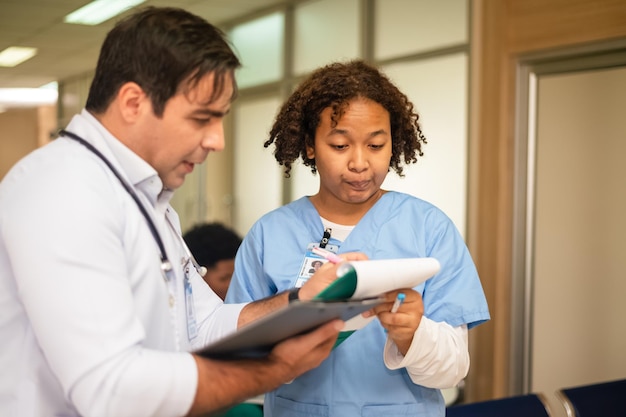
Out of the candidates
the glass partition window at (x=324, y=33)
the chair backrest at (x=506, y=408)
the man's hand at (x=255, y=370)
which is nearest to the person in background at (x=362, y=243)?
the chair backrest at (x=506, y=408)

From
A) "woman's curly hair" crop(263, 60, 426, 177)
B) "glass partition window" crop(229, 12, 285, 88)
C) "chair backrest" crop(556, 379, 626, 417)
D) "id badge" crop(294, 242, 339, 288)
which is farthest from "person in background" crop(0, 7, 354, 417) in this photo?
"glass partition window" crop(229, 12, 285, 88)

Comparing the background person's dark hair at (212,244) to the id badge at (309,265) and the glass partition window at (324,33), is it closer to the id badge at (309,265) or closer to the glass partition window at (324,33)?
the id badge at (309,265)

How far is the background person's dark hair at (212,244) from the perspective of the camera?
2.88 meters

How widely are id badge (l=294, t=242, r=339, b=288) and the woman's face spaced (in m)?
0.14

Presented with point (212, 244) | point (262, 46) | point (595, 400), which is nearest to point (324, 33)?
point (262, 46)

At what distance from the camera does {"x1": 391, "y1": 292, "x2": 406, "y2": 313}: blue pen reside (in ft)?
4.42

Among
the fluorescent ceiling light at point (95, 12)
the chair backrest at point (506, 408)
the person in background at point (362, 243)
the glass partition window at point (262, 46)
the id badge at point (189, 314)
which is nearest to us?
the id badge at point (189, 314)

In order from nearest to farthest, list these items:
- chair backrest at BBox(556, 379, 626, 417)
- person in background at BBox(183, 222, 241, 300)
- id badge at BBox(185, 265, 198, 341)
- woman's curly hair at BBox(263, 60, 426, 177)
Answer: id badge at BBox(185, 265, 198, 341)
woman's curly hair at BBox(263, 60, 426, 177)
chair backrest at BBox(556, 379, 626, 417)
person in background at BBox(183, 222, 241, 300)

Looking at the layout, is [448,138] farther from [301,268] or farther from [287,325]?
[287,325]

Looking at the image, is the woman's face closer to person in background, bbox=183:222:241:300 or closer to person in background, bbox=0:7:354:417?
person in background, bbox=0:7:354:417

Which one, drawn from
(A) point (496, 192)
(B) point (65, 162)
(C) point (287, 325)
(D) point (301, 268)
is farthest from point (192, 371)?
(A) point (496, 192)

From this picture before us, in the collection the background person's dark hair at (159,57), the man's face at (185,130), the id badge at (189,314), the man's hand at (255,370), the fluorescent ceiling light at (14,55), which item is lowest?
the man's hand at (255,370)

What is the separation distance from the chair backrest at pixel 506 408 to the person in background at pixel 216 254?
1223mm

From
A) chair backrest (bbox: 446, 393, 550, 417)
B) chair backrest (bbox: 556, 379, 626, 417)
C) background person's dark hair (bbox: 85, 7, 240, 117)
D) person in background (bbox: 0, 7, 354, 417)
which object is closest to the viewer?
person in background (bbox: 0, 7, 354, 417)
